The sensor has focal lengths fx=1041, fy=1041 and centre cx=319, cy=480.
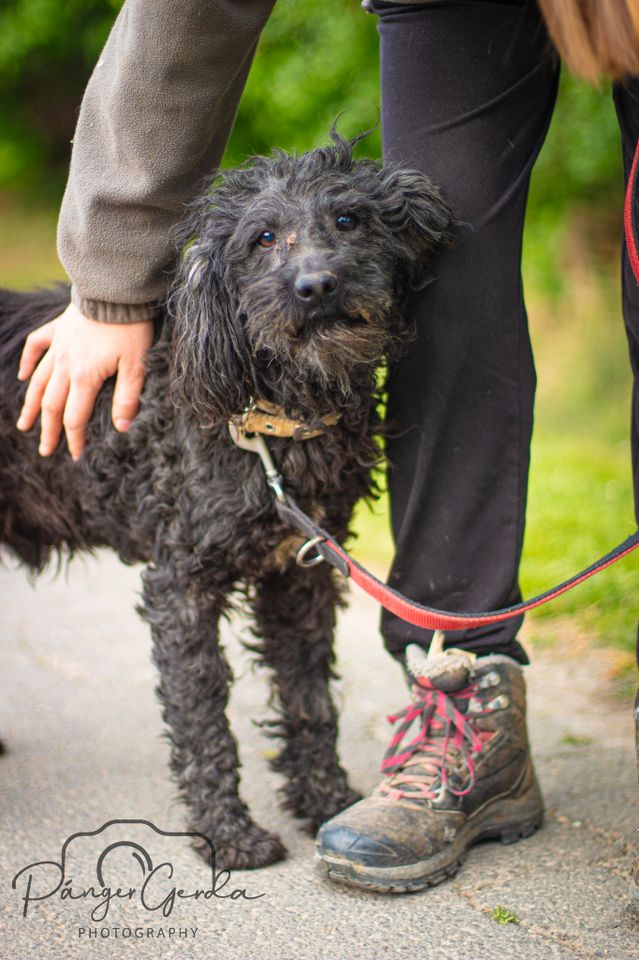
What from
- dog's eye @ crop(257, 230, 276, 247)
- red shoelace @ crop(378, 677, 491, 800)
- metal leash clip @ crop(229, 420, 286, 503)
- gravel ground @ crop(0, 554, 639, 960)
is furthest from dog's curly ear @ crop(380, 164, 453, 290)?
gravel ground @ crop(0, 554, 639, 960)

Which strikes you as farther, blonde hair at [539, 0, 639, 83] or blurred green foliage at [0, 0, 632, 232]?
blurred green foliage at [0, 0, 632, 232]

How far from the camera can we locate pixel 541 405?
6898 mm

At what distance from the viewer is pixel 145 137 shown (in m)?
2.20

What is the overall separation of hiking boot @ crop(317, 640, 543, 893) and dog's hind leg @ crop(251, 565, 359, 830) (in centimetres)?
22

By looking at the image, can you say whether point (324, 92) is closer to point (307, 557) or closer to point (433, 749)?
point (307, 557)

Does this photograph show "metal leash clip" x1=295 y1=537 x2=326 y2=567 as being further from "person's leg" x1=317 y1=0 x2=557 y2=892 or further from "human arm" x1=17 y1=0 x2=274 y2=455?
"human arm" x1=17 y1=0 x2=274 y2=455

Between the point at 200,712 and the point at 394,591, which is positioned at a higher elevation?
the point at 394,591

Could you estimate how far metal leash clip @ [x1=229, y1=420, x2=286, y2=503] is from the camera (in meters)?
2.22

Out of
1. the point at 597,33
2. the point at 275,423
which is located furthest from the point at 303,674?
the point at 597,33

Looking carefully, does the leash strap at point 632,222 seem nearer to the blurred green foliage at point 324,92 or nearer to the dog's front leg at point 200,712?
the dog's front leg at point 200,712

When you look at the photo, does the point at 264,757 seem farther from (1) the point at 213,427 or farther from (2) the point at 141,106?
(2) the point at 141,106

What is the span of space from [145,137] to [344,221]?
0.46m

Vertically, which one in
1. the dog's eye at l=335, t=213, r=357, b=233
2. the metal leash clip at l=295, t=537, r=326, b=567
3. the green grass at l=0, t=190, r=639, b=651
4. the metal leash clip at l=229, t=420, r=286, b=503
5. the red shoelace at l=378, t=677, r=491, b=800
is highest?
the dog's eye at l=335, t=213, r=357, b=233

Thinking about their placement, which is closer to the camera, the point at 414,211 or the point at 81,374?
the point at 414,211
